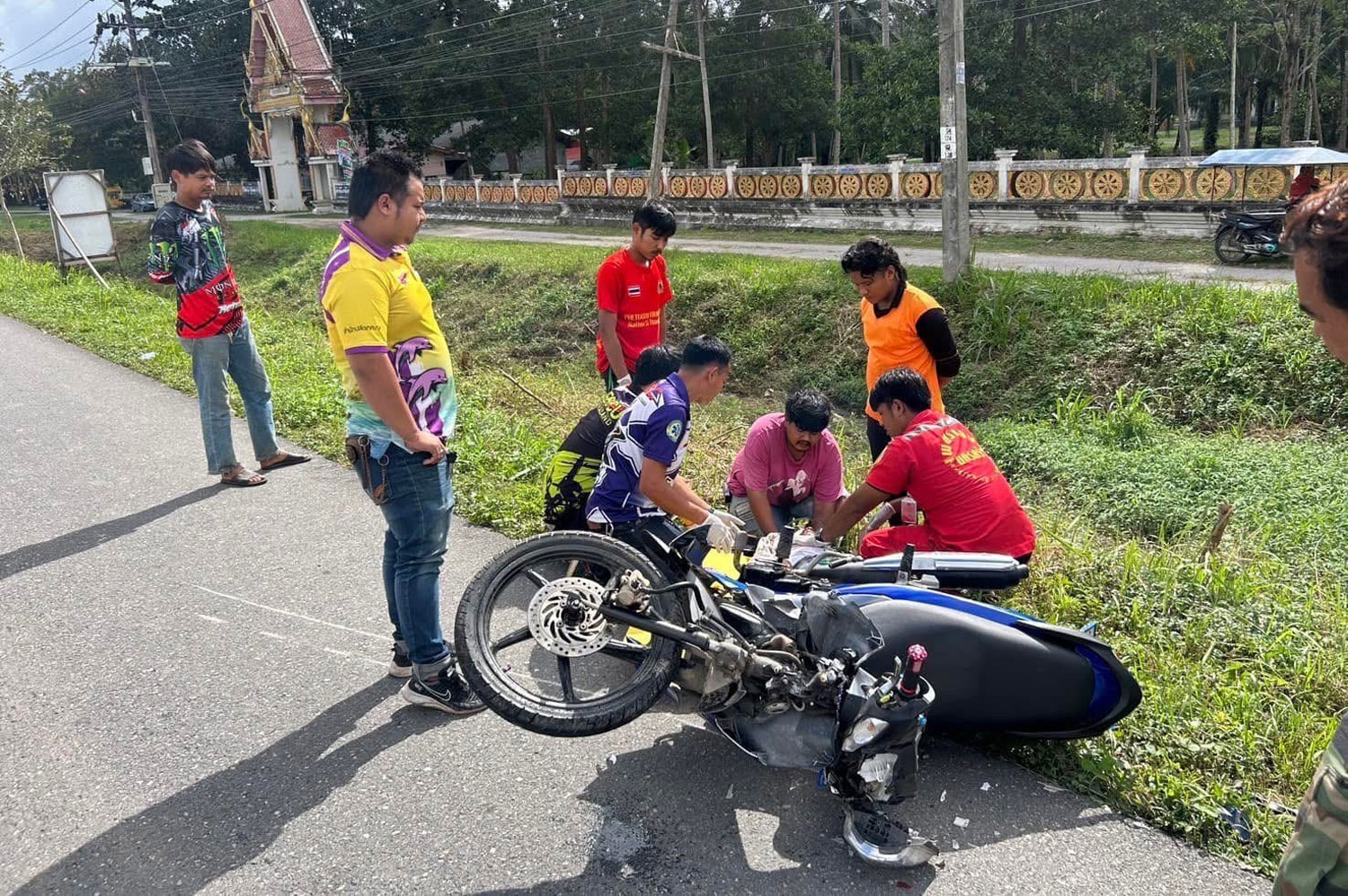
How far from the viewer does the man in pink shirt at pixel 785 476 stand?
445 centimetres

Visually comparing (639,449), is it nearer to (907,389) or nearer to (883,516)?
(907,389)

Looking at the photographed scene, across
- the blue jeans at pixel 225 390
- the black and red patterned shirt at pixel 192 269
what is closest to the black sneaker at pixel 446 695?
the blue jeans at pixel 225 390

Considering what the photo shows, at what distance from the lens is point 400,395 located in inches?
121

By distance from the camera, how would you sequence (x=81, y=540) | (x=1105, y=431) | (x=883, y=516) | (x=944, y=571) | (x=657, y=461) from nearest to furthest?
(x=944, y=571), (x=657, y=461), (x=883, y=516), (x=81, y=540), (x=1105, y=431)

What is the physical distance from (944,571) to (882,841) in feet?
3.19

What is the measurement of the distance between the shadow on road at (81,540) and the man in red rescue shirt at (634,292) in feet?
8.51

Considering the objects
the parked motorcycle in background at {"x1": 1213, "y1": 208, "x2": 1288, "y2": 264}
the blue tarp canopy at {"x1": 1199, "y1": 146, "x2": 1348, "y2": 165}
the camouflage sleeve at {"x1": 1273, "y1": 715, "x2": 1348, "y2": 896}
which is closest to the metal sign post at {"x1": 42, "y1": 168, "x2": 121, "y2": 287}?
the parked motorcycle in background at {"x1": 1213, "y1": 208, "x2": 1288, "y2": 264}

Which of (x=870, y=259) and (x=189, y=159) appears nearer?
(x=870, y=259)

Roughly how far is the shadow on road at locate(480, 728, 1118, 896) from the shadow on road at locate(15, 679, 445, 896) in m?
0.76

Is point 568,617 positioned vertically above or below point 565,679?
above

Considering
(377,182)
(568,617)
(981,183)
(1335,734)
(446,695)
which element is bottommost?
(446,695)

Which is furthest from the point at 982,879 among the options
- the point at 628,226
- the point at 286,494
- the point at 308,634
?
the point at 628,226

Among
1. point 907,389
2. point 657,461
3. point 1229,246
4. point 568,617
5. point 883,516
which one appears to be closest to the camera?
point 568,617

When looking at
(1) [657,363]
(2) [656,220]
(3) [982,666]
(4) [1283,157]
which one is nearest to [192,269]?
(2) [656,220]
